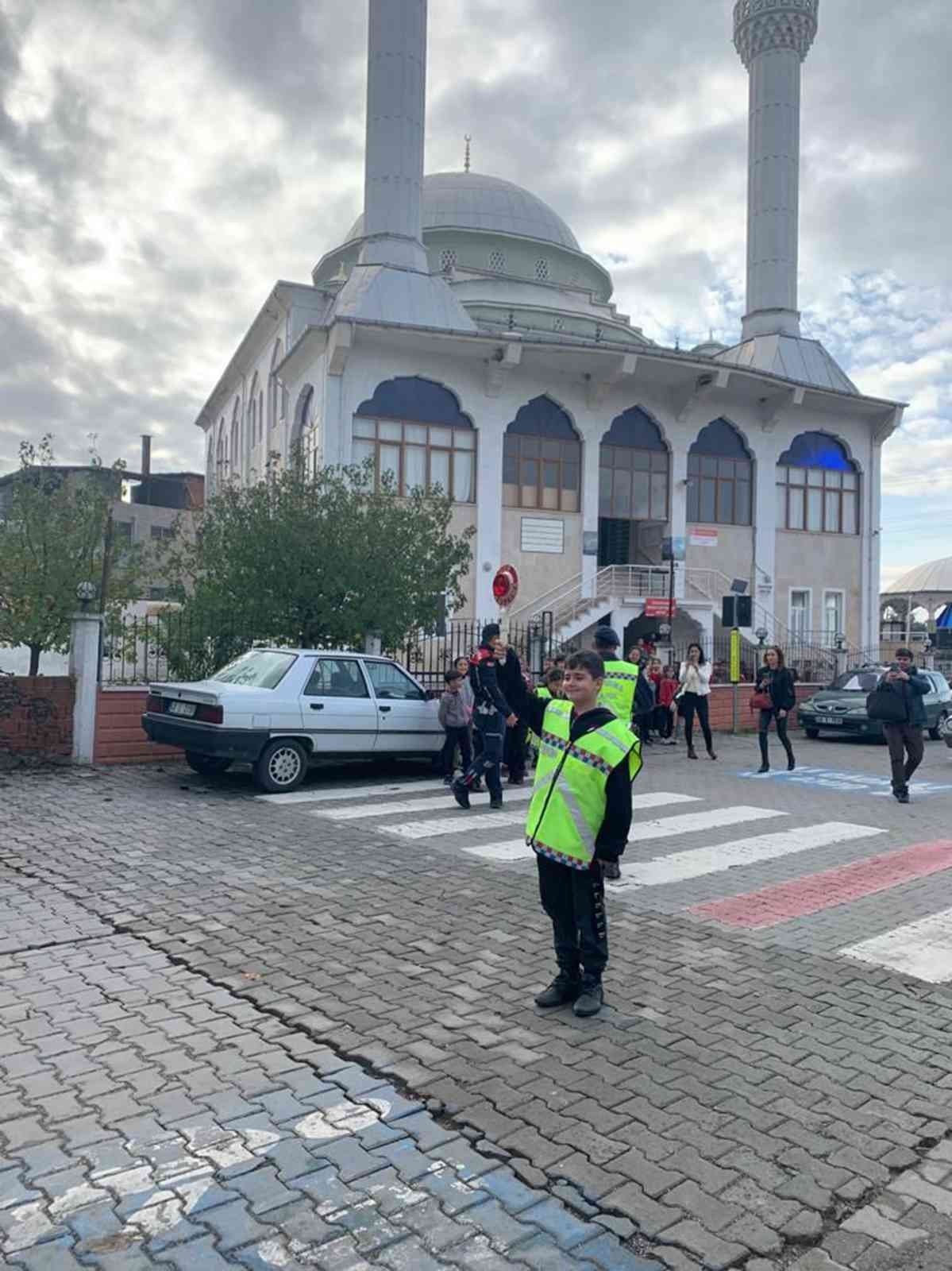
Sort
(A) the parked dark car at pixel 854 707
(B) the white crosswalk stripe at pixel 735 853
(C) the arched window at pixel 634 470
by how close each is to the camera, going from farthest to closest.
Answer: (C) the arched window at pixel 634 470
(A) the parked dark car at pixel 854 707
(B) the white crosswalk stripe at pixel 735 853

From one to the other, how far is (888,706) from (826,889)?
476cm

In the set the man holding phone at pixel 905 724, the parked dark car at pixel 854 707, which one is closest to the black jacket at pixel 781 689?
the man holding phone at pixel 905 724

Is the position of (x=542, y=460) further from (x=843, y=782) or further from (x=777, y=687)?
(x=843, y=782)

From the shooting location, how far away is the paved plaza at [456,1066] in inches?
113

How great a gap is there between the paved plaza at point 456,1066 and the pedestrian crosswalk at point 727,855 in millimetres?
52

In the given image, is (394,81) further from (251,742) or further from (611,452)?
(251,742)

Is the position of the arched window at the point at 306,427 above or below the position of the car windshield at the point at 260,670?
above

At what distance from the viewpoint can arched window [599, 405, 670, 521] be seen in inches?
1275

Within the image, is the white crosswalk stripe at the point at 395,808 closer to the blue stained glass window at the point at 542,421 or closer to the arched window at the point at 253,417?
the blue stained glass window at the point at 542,421

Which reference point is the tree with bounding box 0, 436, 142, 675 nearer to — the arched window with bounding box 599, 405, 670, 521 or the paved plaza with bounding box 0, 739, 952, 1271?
the paved plaza with bounding box 0, 739, 952, 1271

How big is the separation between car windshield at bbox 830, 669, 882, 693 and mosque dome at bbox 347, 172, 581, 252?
28.7m

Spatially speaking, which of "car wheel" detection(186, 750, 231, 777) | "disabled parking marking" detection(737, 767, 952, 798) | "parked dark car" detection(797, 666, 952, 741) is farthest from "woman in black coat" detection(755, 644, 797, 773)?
"car wheel" detection(186, 750, 231, 777)

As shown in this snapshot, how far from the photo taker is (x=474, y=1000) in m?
4.69

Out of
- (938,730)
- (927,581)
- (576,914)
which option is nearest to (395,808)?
(576,914)
